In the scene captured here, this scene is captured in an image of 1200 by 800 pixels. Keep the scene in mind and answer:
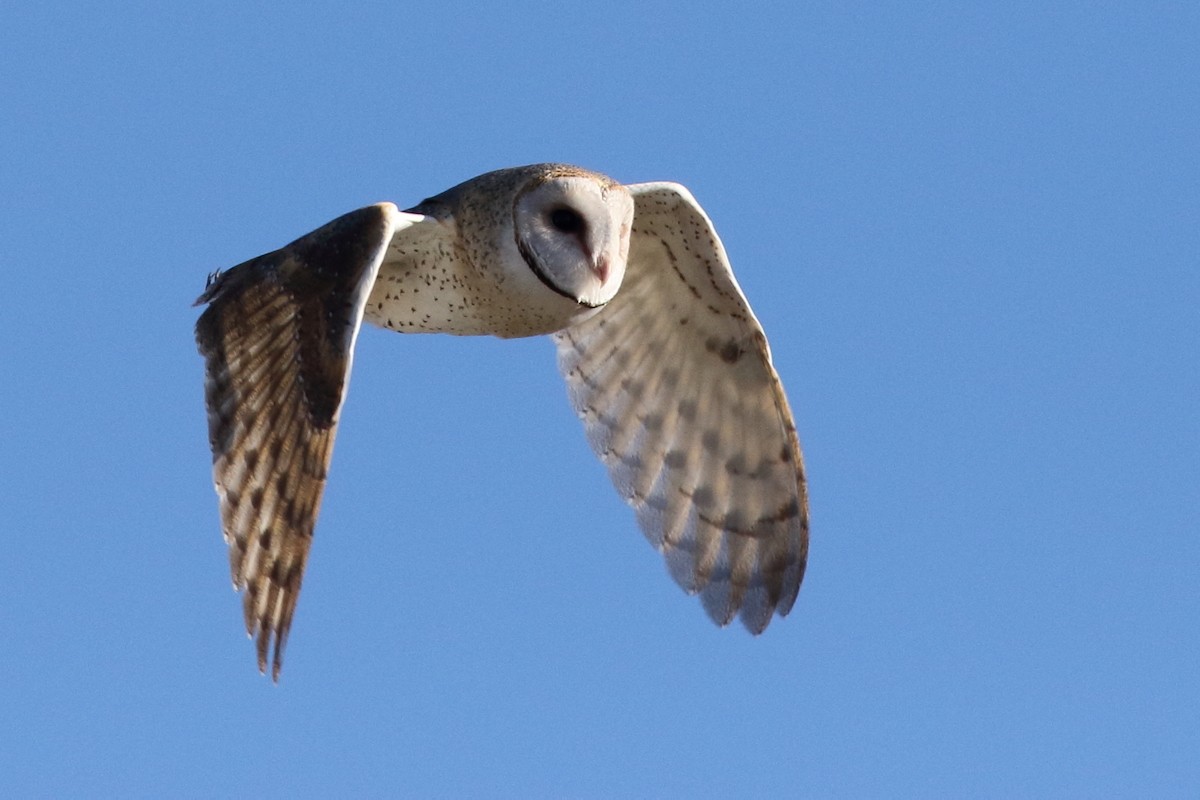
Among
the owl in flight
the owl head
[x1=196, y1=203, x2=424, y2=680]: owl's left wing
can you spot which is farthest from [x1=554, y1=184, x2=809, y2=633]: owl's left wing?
[x1=196, y1=203, x2=424, y2=680]: owl's left wing

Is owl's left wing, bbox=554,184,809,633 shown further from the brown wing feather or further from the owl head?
the brown wing feather

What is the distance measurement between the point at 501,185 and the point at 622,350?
1.44 m

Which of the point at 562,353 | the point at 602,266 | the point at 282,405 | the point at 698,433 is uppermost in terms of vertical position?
the point at 562,353

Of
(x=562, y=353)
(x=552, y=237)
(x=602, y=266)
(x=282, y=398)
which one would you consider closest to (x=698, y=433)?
(x=562, y=353)

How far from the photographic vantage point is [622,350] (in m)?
10.4

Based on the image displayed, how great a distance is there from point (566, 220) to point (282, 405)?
1454 millimetres

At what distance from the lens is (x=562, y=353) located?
34.0 ft

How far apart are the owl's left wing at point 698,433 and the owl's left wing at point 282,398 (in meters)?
2.05

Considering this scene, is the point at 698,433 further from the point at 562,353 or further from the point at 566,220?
the point at 566,220

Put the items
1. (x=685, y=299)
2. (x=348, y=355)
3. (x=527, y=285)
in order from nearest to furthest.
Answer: (x=348, y=355)
(x=527, y=285)
(x=685, y=299)

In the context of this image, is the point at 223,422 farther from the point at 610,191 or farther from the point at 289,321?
the point at 610,191

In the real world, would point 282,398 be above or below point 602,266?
below

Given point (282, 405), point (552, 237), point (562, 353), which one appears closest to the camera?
point (282, 405)

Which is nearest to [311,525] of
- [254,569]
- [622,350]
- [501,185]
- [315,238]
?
[254,569]
